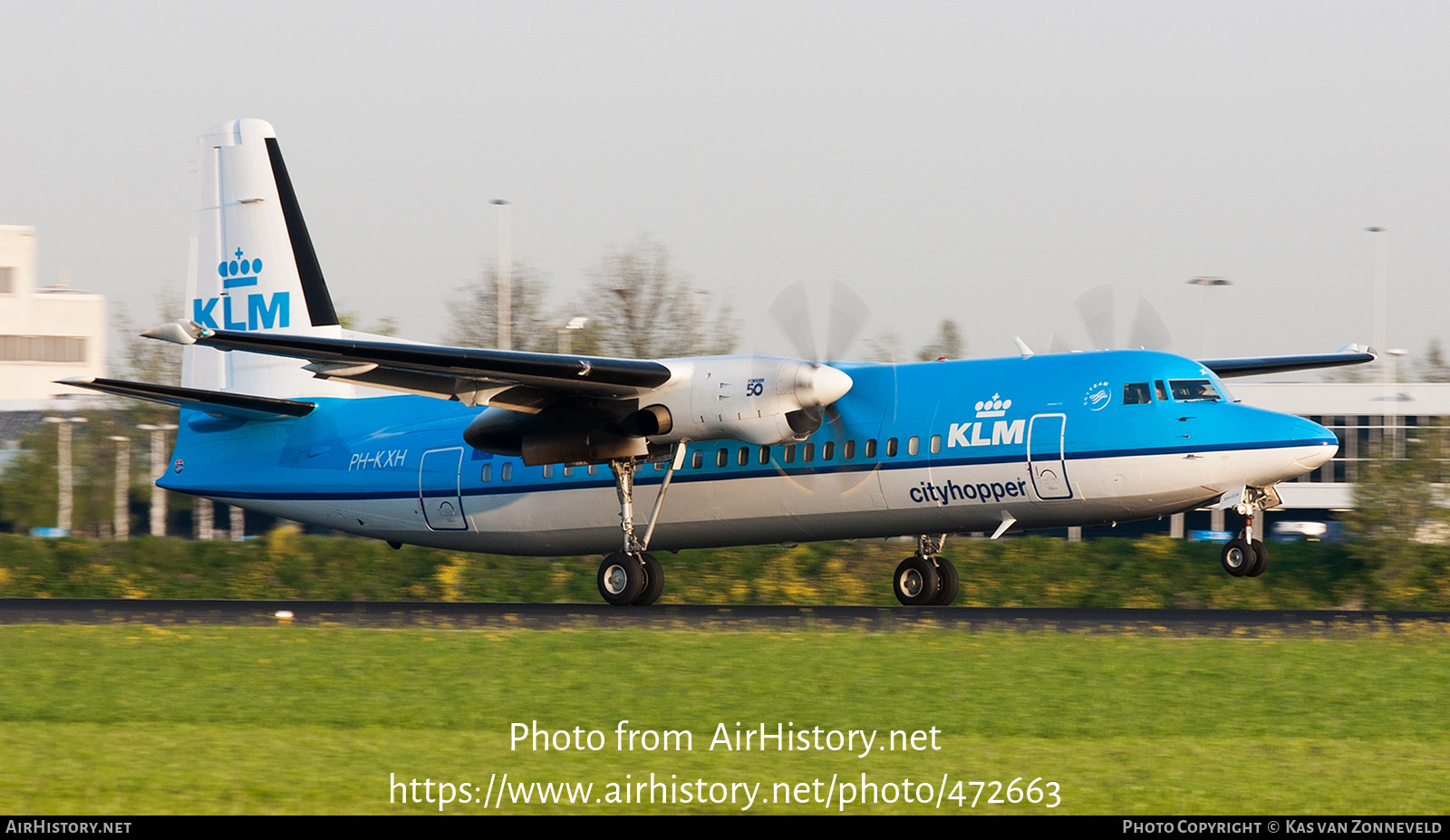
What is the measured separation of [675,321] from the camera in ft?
177

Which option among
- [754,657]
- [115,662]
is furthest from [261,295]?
[754,657]

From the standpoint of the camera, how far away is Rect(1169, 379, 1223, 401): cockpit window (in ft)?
65.3

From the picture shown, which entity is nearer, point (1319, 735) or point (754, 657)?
point (1319, 735)

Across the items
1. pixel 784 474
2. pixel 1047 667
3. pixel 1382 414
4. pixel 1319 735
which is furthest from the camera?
pixel 1382 414

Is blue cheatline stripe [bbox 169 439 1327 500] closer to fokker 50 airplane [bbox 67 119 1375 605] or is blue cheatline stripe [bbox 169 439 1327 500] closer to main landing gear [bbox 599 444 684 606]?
fokker 50 airplane [bbox 67 119 1375 605]

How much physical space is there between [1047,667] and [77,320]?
96.9 m

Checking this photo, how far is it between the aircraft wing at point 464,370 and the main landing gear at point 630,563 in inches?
52.5

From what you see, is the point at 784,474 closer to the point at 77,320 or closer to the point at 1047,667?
the point at 1047,667

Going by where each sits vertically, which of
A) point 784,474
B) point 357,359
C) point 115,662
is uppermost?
point 357,359

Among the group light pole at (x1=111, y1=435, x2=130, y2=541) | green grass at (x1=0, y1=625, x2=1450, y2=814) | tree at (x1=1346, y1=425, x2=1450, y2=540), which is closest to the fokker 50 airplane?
green grass at (x1=0, y1=625, x2=1450, y2=814)

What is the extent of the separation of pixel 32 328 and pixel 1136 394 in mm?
92427

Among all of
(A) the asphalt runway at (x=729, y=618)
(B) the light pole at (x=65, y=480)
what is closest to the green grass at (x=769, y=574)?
(A) the asphalt runway at (x=729, y=618)

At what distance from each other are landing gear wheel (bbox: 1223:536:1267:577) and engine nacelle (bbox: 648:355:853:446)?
5447 mm

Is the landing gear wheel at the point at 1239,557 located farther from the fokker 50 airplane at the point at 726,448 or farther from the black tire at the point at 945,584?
the black tire at the point at 945,584
